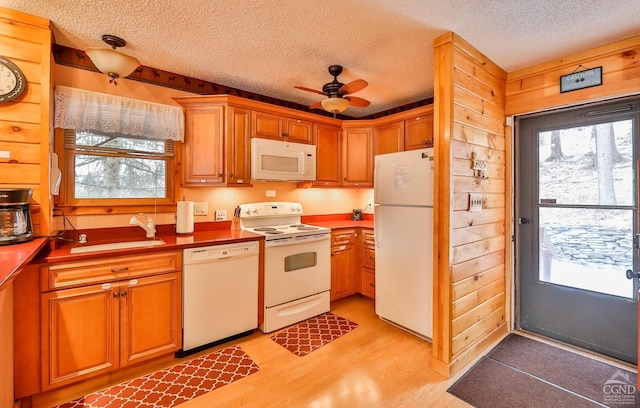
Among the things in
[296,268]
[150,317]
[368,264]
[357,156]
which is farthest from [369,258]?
[150,317]

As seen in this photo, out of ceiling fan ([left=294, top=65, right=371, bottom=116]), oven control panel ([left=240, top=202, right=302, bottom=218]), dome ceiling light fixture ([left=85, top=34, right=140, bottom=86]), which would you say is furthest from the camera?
oven control panel ([left=240, top=202, right=302, bottom=218])

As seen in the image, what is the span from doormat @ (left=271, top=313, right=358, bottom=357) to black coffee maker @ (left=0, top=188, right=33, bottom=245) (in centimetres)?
197

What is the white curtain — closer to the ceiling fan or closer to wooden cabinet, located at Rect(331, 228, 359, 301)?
the ceiling fan

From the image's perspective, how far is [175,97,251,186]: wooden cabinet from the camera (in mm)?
2881

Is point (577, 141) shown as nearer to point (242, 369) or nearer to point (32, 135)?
point (242, 369)

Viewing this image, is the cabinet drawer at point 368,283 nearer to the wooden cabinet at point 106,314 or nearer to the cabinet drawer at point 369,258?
the cabinet drawer at point 369,258

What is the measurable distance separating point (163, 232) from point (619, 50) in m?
4.00

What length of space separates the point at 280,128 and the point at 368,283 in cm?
210

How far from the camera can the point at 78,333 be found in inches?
77.0

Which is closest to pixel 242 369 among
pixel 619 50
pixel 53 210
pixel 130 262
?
pixel 130 262

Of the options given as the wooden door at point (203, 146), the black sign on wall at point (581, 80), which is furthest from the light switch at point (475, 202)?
the wooden door at point (203, 146)

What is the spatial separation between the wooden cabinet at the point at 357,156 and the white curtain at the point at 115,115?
6.43ft

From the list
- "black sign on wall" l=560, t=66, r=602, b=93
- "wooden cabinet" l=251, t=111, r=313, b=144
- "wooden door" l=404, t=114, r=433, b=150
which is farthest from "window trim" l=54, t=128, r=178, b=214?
"black sign on wall" l=560, t=66, r=602, b=93

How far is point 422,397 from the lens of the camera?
1.96 metres
